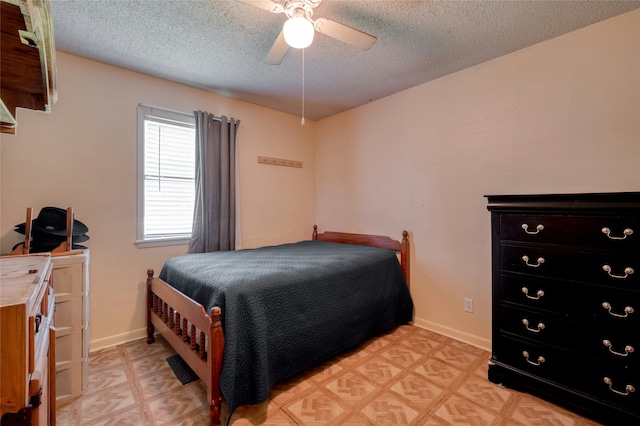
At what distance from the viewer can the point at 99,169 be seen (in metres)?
2.48

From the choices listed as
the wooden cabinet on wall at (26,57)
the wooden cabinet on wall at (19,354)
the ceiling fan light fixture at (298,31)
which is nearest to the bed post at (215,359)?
the wooden cabinet on wall at (19,354)

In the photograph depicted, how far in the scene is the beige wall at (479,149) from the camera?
1.92m

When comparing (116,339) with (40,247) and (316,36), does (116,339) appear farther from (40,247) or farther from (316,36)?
(316,36)

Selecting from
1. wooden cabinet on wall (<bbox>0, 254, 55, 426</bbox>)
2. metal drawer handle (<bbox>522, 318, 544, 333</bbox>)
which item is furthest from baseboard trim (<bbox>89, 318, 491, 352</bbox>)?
wooden cabinet on wall (<bbox>0, 254, 55, 426</bbox>)

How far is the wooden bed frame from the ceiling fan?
1.52 metres

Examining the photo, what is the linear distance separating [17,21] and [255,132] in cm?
263

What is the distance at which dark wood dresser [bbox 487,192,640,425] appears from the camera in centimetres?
150

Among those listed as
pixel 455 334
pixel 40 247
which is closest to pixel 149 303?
pixel 40 247

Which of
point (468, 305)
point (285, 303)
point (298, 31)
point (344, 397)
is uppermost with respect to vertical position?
point (298, 31)

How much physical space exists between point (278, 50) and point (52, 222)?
2.01 metres

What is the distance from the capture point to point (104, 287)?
2518 millimetres

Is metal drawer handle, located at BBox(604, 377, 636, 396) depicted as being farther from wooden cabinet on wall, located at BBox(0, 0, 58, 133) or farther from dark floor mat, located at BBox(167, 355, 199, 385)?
wooden cabinet on wall, located at BBox(0, 0, 58, 133)

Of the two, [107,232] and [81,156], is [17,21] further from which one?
[107,232]

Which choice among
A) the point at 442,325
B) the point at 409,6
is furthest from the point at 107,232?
the point at 442,325
